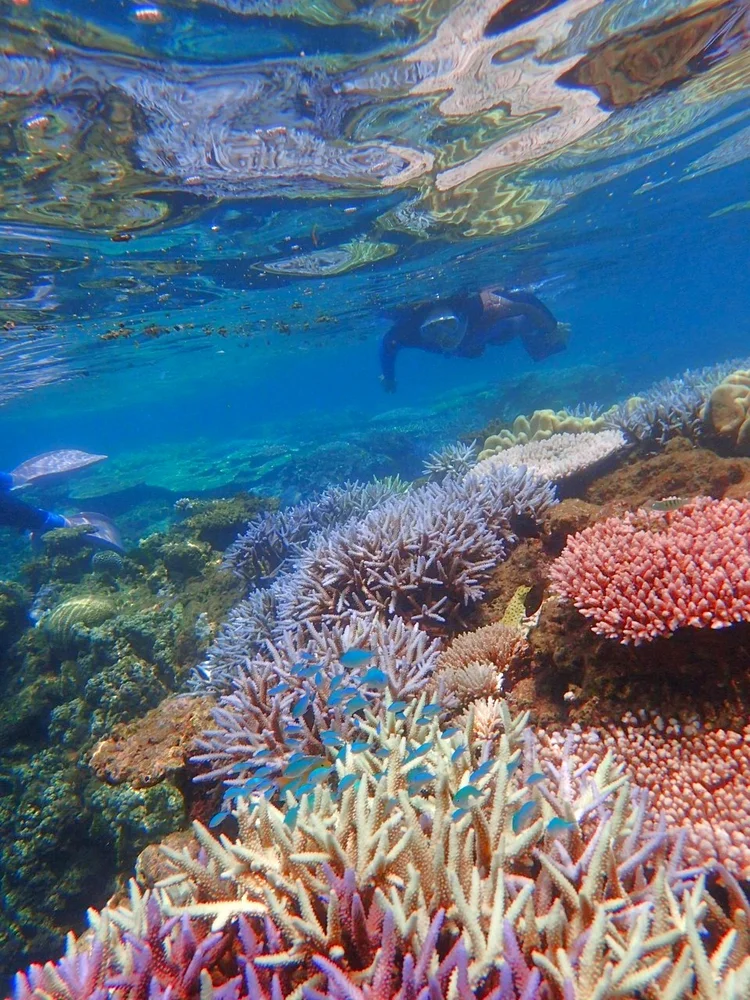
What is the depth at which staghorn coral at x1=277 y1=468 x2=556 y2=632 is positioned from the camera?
215 inches

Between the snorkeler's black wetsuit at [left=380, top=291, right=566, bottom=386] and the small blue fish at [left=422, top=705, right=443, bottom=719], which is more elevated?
the snorkeler's black wetsuit at [left=380, top=291, right=566, bottom=386]

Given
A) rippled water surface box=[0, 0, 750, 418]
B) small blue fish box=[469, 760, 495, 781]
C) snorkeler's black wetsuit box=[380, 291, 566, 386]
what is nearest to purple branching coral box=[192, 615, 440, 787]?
small blue fish box=[469, 760, 495, 781]

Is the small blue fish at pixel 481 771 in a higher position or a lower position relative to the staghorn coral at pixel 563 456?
lower

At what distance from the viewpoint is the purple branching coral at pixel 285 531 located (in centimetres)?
873

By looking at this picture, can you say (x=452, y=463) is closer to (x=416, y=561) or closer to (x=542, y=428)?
(x=542, y=428)

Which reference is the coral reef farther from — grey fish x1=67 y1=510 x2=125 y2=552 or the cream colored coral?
the cream colored coral

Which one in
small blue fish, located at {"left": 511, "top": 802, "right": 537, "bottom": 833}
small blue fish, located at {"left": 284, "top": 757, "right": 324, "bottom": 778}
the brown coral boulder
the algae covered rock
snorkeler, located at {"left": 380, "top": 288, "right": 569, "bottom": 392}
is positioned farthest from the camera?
snorkeler, located at {"left": 380, "top": 288, "right": 569, "bottom": 392}

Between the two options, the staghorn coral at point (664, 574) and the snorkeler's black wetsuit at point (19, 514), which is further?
the snorkeler's black wetsuit at point (19, 514)

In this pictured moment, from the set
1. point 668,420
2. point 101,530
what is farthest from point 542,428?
point 101,530

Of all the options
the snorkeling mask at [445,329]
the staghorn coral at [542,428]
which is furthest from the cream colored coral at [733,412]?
the snorkeling mask at [445,329]

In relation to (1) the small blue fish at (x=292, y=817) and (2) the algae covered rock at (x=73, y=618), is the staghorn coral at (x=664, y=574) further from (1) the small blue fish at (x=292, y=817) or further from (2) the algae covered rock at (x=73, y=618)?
(2) the algae covered rock at (x=73, y=618)

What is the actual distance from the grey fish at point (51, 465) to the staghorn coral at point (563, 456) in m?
11.9

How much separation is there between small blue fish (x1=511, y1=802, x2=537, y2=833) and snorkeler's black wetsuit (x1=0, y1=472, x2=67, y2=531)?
1176 cm

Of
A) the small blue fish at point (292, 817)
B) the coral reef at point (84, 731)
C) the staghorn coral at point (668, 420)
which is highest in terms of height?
the staghorn coral at point (668, 420)
